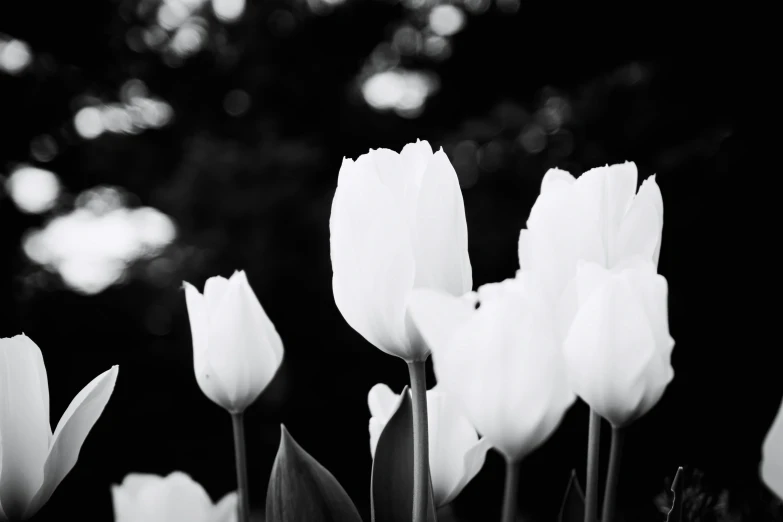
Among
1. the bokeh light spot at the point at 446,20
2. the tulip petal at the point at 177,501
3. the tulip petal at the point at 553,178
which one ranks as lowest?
the tulip petal at the point at 177,501

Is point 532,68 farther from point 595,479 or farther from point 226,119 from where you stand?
point 595,479

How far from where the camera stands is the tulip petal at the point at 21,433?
29 centimetres

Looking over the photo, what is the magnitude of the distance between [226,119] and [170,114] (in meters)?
0.23

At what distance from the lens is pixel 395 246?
277 mm

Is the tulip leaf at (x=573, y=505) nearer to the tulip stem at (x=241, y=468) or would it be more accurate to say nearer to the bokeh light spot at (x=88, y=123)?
the tulip stem at (x=241, y=468)

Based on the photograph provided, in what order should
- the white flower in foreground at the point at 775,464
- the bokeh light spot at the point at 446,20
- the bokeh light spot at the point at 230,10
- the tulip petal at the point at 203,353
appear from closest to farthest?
the white flower in foreground at the point at 775,464 → the tulip petal at the point at 203,353 → the bokeh light spot at the point at 446,20 → the bokeh light spot at the point at 230,10

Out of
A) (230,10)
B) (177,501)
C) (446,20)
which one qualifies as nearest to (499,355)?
(177,501)

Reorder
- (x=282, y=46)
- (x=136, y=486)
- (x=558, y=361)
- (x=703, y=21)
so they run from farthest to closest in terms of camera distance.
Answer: (x=282, y=46)
(x=703, y=21)
(x=136, y=486)
(x=558, y=361)

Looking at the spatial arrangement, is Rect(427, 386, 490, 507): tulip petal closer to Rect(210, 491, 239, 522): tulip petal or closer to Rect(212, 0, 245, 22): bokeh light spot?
Rect(210, 491, 239, 522): tulip petal

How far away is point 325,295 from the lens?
2.37 metres

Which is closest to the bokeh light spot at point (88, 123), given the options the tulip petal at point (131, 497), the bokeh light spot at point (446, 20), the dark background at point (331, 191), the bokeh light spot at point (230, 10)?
the dark background at point (331, 191)

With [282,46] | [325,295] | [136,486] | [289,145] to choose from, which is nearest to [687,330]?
[325,295]

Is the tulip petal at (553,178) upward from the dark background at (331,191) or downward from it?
downward

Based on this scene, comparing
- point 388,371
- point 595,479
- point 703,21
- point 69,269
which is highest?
point 703,21
